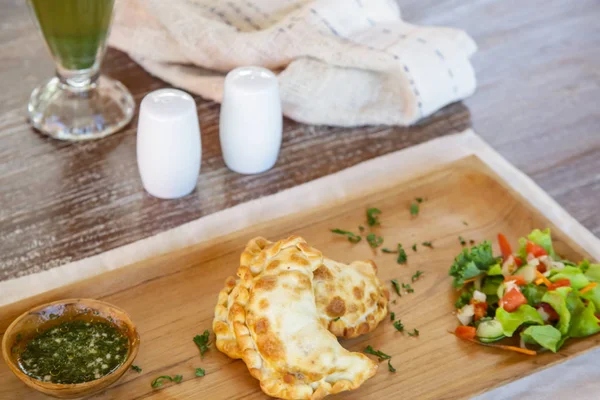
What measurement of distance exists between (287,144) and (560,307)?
1.21 metres

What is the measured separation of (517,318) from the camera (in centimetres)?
207

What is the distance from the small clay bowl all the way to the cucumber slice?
90cm

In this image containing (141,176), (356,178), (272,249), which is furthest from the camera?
(356,178)

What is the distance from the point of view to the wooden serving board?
76.5 inches

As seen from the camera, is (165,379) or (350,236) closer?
(165,379)

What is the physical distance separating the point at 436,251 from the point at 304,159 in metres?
0.65

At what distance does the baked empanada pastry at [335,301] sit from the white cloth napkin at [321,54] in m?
0.99

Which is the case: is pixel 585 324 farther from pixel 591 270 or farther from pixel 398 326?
pixel 398 326

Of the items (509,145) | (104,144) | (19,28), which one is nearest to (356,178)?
(509,145)

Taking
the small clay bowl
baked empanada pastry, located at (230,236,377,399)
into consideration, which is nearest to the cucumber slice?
baked empanada pastry, located at (230,236,377,399)

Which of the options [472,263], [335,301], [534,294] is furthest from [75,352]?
[534,294]

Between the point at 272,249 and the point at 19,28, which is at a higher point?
the point at 272,249

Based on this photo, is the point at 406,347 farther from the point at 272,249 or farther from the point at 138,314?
Result: the point at 138,314

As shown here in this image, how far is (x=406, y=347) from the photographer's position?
2.08 m
